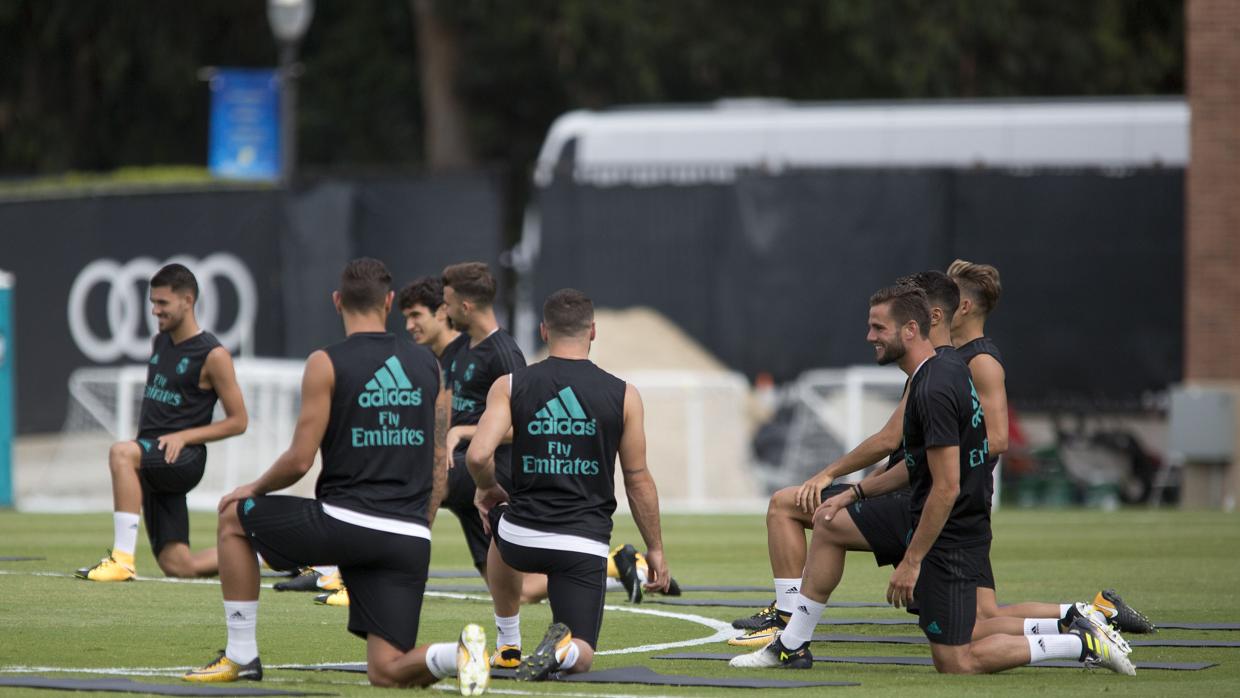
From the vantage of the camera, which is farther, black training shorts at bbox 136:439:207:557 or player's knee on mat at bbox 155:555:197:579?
player's knee on mat at bbox 155:555:197:579

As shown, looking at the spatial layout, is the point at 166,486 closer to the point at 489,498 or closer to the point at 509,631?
the point at 489,498

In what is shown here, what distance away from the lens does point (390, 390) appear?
8.48 m

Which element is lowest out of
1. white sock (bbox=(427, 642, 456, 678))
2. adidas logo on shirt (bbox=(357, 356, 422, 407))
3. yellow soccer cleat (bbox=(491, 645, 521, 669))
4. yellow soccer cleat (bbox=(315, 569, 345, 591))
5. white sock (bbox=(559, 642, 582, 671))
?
yellow soccer cleat (bbox=(315, 569, 345, 591))

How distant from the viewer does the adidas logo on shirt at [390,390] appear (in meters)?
8.42

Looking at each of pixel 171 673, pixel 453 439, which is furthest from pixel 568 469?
pixel 453 439

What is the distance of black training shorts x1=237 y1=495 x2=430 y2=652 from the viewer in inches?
330

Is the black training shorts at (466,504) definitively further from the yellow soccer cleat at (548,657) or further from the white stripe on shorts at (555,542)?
the yellow soccer cleat at (548,657)

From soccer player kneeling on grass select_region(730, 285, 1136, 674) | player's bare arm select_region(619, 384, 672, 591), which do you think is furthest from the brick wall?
player's bare arm select_region(619, 384, 672, 591)

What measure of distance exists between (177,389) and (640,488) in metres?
4.55

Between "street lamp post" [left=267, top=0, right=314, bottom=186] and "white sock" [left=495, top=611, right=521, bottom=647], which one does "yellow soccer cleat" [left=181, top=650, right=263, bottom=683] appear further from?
"street lamp post" [left=267, top=0, right=314, bottom=186]

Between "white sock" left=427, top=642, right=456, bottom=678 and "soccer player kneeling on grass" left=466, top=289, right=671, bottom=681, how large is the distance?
2.11 feet

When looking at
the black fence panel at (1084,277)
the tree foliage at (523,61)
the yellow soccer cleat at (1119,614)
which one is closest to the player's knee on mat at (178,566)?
the yellow soccer cleat at (1119,614)

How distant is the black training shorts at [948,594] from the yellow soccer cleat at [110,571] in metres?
5.92

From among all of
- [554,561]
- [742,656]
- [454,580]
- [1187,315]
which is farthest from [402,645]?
[1187,315]
